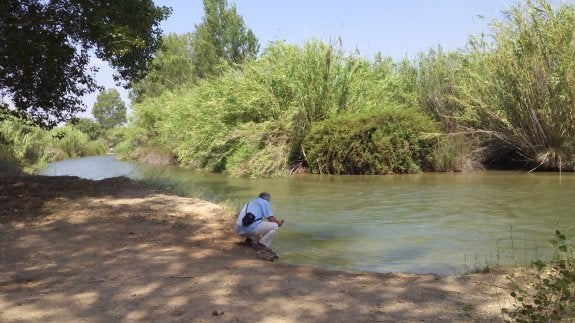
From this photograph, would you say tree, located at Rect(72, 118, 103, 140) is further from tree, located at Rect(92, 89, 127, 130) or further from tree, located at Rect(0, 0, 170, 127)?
tree, located at Rect(92, 89, 127, 130)

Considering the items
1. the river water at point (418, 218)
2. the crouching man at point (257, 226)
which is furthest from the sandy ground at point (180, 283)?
the river water at point (418, 218)

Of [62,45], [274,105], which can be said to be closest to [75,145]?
[274,105]

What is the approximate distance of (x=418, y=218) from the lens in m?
13.9

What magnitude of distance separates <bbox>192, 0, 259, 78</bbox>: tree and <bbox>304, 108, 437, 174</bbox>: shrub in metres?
29.4

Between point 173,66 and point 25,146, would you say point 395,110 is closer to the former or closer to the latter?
point 25,146

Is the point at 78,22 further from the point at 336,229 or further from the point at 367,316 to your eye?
the point at 367,316

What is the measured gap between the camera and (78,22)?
41.7 feet

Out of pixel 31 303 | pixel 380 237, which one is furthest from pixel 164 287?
pixel 380 237

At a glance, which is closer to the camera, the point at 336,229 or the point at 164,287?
the point at 164,287

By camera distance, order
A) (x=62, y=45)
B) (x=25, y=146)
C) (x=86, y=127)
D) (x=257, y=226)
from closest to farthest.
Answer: (x=257, y=226)
(x=62, y=45)
(x=25, y=146)
(x=86, y=127)

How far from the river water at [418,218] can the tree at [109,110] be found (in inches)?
4058

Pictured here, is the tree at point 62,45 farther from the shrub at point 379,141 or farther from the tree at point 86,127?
the shrub at point 379,141

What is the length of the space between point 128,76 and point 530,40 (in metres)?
16.6

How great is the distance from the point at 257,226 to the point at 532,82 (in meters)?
17.6
